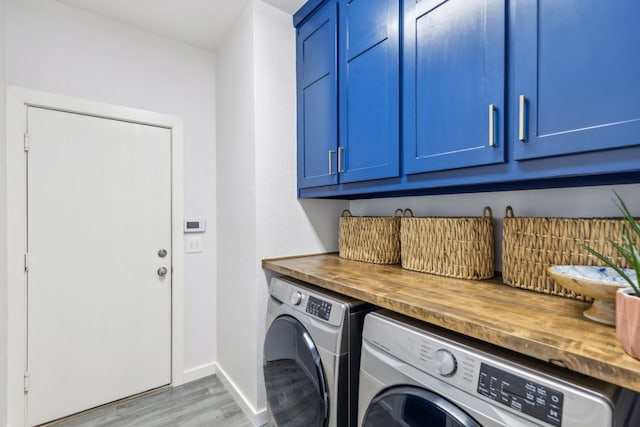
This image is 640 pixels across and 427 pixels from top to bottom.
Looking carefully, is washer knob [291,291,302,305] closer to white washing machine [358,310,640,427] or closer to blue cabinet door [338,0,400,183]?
white washing machine [358,310,640,427]

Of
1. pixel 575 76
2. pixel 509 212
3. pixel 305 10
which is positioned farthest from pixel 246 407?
pixel 305 10

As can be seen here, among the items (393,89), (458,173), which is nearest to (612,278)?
(458,173)

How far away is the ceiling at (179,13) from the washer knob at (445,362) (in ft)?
6.59

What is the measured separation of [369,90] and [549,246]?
100 cm

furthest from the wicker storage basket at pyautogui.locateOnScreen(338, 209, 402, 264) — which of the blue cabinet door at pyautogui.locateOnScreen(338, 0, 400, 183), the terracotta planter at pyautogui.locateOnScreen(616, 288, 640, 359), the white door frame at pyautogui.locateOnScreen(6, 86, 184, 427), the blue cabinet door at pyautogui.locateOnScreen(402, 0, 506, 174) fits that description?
the white door frame at pyautogui.locateOnScreen(6, 86, 184, 427)

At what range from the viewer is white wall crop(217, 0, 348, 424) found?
176cm

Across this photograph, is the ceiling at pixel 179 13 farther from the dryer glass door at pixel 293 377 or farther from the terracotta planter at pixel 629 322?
the terracotta planter at pixel 629 322

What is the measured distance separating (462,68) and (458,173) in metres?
0.38

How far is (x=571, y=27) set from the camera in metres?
0.81

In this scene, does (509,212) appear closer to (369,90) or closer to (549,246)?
(549,246)

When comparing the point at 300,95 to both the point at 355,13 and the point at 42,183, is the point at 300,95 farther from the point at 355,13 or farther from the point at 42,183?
the point at 42,183

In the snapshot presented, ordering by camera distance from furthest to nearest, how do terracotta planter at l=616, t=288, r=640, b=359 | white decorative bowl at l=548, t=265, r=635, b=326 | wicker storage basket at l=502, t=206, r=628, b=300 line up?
wicker storage basket at l=502, t=206, r=628, b=300 < white decorative bowl at l=548, t=265, r=635, b=326 < terracotta planter at l=616, t=288, r=640, b=359

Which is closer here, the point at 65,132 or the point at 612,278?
the point at 612,278

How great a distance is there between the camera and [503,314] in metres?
0.79
